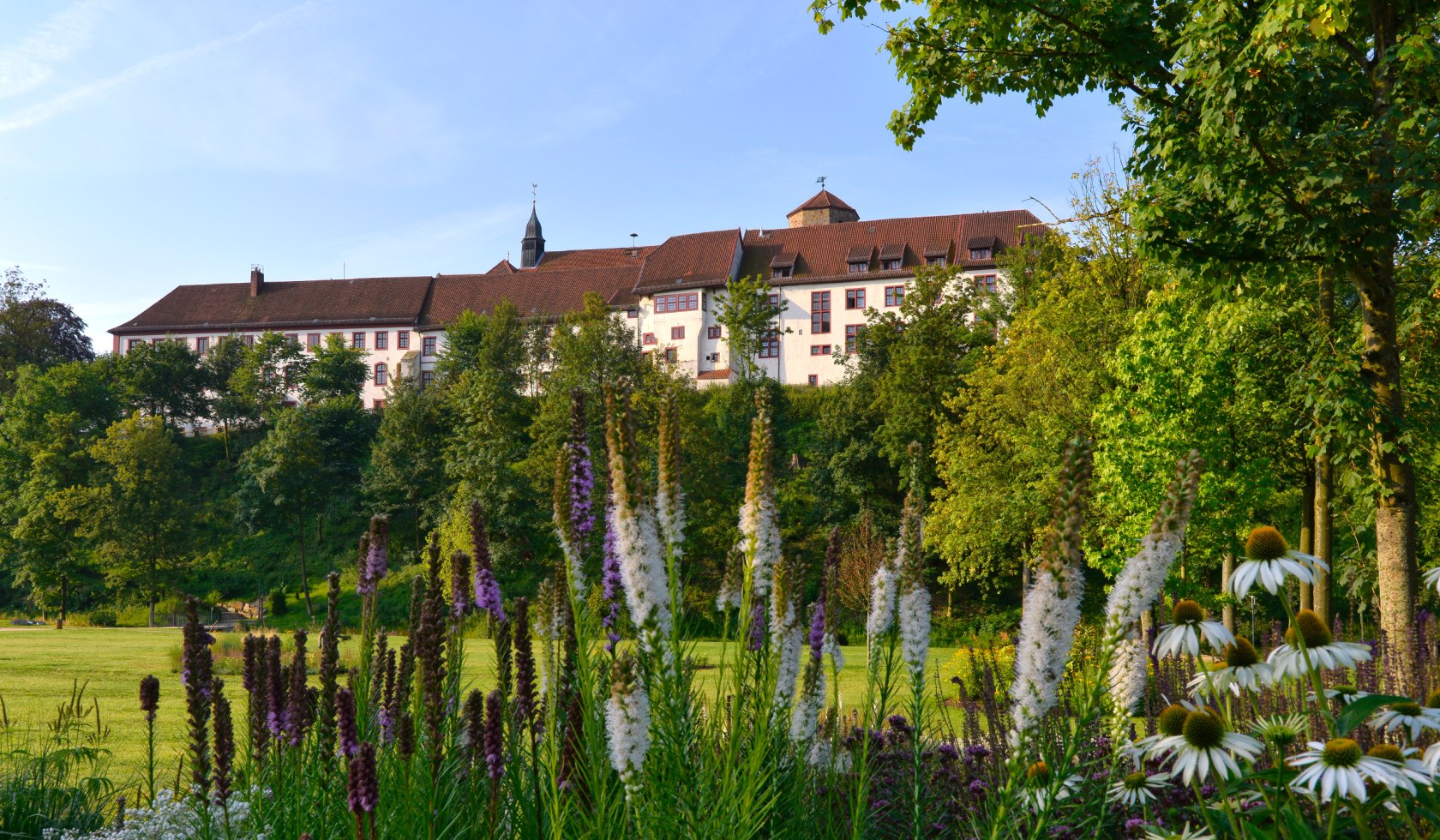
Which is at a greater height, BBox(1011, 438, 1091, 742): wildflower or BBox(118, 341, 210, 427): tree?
BBox(118, 341, 210, 427): tree

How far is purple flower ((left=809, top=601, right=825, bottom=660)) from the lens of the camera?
13.0ft

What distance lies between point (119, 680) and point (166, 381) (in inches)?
2568

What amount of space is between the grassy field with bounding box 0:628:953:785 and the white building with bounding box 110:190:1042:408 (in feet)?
150

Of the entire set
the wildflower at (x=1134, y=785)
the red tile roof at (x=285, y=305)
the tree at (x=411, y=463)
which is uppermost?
the red tile roof at (x=285, y=305)

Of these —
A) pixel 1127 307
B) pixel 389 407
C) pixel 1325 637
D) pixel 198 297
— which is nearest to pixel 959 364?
pixel 1127 307

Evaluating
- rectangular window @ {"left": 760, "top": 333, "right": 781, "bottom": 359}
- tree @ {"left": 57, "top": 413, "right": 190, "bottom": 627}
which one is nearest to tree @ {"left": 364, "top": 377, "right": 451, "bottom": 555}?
tree @ {"left": 57, "top": 413, "right": 190, "bottom": 627}

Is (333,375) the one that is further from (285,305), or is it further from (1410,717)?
(1410,717)

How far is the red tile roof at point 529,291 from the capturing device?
9162cm

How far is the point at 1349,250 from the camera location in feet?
42.5

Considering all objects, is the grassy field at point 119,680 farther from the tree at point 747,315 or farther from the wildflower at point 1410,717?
the tree at point 747,315

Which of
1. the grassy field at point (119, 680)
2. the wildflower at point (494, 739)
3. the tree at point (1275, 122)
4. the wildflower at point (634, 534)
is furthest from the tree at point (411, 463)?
the wildflower at point (634, 534)

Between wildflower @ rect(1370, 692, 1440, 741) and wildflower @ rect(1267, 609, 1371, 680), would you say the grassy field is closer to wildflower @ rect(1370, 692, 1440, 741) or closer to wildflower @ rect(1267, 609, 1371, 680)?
wildflower @ rect(1267, 609, 1371, 680)

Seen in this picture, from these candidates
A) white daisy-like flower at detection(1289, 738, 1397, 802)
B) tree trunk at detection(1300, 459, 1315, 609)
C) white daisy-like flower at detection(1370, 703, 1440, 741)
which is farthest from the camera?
tree trunk at detection(1300, 459, 1315, 609)

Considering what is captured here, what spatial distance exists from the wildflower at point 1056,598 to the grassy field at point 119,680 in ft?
25.0
